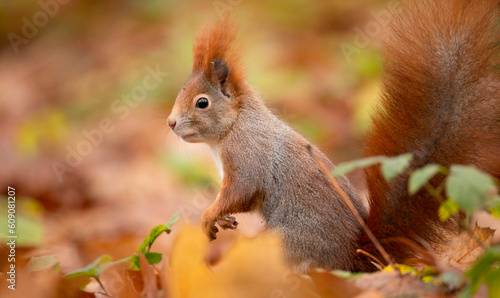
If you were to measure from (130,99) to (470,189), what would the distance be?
5042 millimetres

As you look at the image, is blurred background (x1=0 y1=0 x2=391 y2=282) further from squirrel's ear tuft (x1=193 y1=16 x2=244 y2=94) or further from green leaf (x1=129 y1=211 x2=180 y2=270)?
green leaf (x1=129 y1=211 x2=180 y2=270)

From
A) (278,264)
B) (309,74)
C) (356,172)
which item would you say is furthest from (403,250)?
(309,74)

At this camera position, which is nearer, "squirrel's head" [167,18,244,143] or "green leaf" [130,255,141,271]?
"green leaf" [130,255,141,271]

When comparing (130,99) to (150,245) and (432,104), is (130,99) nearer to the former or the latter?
(150,245)

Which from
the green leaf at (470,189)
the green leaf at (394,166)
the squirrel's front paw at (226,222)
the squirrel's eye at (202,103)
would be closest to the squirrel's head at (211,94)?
the squirrel's eye at (202,103)

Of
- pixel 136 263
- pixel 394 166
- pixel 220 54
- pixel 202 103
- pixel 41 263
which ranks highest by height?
pixel 220 54

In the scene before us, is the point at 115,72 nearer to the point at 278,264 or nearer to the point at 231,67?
the point at 231,67

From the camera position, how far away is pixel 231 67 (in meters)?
2.09

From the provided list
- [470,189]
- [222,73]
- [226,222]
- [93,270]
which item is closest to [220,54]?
[222,73]

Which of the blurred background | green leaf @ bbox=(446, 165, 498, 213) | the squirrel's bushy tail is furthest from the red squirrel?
green leaf @ bbox=(446, 165, 498, 213)

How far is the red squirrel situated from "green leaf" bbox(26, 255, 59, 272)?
481 mm

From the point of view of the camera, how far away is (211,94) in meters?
2.07

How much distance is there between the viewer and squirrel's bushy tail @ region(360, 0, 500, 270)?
4.84 feet

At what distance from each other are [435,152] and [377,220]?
28 cm
